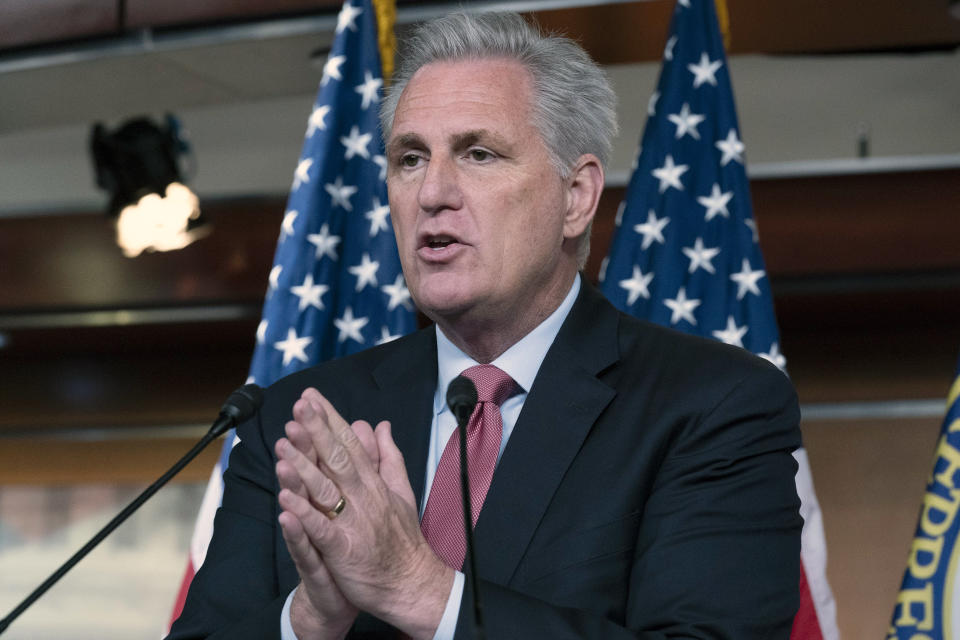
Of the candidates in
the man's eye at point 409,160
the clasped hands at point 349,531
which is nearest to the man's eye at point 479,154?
the man's eye at point 409,160

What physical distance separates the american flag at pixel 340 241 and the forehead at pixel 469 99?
846 mm

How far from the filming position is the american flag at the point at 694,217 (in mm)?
2600

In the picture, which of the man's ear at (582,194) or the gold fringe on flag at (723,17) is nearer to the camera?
the man's ear at (582,194)

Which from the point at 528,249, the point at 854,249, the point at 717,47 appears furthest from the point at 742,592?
the point at 854,249

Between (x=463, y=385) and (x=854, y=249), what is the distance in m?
3.13

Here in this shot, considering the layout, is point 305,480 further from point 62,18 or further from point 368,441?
point 62,18

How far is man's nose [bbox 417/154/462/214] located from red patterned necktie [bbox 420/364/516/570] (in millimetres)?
285

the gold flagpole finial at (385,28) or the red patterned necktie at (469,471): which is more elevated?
the gold flagpole finial at (385,28)

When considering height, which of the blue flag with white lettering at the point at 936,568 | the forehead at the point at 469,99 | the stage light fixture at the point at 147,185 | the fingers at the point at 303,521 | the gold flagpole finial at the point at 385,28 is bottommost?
the blue flag with white lettering at the point at 936,568

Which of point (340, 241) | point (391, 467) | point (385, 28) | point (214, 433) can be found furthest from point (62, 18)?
point (391, 467)

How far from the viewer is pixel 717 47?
2717mm

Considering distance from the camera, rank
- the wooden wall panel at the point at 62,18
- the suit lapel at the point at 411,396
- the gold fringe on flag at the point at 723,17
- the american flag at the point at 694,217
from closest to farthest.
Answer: the suit lapel at the point at 411,396, the american flag at the point at 694,217, the gold fringe on flag at the point at 723,17, the wooden wall panel at the point at 62,18

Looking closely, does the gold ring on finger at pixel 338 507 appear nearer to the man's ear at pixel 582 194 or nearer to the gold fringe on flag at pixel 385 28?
the man's ear at pixel 582 194

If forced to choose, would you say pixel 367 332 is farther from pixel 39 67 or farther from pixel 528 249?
pixel 39 67
